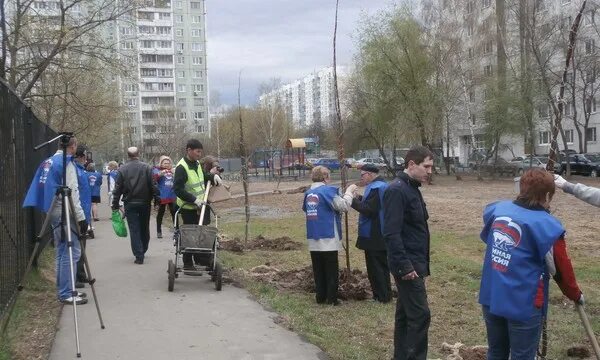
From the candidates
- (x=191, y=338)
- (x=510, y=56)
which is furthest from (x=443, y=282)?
(x=510, y=56)

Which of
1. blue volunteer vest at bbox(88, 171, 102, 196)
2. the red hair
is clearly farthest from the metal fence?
blue volunteer vest at bbox(88, 171, 102, 196)

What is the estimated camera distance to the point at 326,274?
7758 mm

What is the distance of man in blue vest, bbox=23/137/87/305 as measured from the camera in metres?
6.80

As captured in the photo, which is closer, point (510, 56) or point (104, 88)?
point (104, 88)

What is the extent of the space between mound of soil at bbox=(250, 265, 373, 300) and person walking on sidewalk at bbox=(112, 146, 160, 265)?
1.92 meters

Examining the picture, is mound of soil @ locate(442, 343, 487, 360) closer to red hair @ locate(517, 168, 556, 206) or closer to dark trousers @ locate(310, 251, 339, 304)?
dark trousers @ locate(310, 251, 339, 304)

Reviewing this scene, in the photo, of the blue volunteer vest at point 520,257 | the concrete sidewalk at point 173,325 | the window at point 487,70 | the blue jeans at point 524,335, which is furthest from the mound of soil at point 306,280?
the window at point 487,70

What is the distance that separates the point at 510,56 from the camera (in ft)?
141

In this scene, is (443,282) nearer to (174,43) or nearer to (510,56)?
(510,56)

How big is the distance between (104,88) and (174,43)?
7457cm

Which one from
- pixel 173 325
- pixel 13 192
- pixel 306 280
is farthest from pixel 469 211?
pixel 13 192

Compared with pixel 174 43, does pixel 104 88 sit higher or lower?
lower

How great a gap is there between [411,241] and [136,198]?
619 cm

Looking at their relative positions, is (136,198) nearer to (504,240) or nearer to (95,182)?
(95,182)
